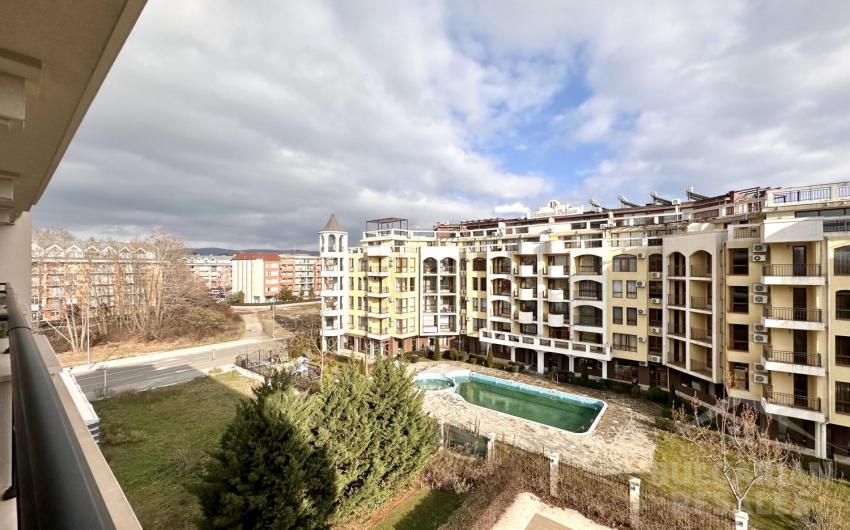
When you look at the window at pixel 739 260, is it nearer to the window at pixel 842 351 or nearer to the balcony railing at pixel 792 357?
the balcony railing at pixel 792 357

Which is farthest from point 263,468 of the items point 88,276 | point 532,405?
point 88,276

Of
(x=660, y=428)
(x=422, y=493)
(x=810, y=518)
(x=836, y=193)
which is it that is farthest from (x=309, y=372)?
(x=836, y=193)

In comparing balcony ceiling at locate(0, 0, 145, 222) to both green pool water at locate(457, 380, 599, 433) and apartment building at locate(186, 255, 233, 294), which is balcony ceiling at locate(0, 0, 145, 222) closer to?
green pool water at locate(457, 380, 599, 433)

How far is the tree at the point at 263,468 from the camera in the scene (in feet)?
27.4

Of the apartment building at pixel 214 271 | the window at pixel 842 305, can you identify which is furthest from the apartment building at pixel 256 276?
the window at pixel 842 305

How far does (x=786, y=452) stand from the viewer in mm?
15203

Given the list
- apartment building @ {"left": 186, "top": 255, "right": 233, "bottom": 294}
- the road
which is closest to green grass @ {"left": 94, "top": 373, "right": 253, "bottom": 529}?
the road

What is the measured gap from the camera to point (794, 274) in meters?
16.0

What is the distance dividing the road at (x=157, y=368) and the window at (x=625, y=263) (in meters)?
27.6

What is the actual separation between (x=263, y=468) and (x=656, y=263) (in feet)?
75.1

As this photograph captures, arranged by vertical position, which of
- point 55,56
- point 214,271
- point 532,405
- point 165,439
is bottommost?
point 532,405

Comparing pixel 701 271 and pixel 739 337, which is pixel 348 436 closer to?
pixel 739 337

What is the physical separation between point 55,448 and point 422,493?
46.0 feet

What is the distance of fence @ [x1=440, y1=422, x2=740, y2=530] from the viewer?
1070 cm
